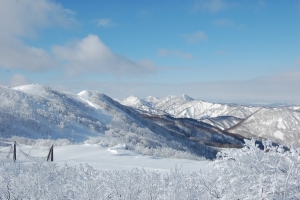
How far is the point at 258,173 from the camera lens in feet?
23.7

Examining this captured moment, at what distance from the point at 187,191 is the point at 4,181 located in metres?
5.16

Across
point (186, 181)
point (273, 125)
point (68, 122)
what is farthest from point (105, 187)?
point (273, 125)

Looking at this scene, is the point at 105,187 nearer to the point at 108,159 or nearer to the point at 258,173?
the point at 258,173

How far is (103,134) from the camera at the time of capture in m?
53.2

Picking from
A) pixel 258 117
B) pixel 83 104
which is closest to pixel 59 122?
pixel 83 104

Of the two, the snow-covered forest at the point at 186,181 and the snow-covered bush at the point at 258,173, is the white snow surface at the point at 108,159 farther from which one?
the snow-covered bush at the point at 258,173

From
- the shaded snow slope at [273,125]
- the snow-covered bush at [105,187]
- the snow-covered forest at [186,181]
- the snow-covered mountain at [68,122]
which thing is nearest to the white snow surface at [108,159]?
the snow-covered mountain at [68,122]

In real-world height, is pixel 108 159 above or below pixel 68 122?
below

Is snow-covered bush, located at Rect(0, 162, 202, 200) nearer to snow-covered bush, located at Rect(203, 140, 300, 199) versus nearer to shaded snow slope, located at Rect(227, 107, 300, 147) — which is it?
snow-covered bush, located at Rect(203, 140, 300, 199)

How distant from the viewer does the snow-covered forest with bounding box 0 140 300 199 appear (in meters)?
6.91

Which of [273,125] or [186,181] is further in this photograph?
[273,125]

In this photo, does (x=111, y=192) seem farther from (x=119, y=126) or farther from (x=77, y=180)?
(x=119, y=126)

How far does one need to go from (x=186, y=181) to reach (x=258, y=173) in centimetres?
211

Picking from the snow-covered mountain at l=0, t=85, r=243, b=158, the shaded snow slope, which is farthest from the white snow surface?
the shaded snow slope
